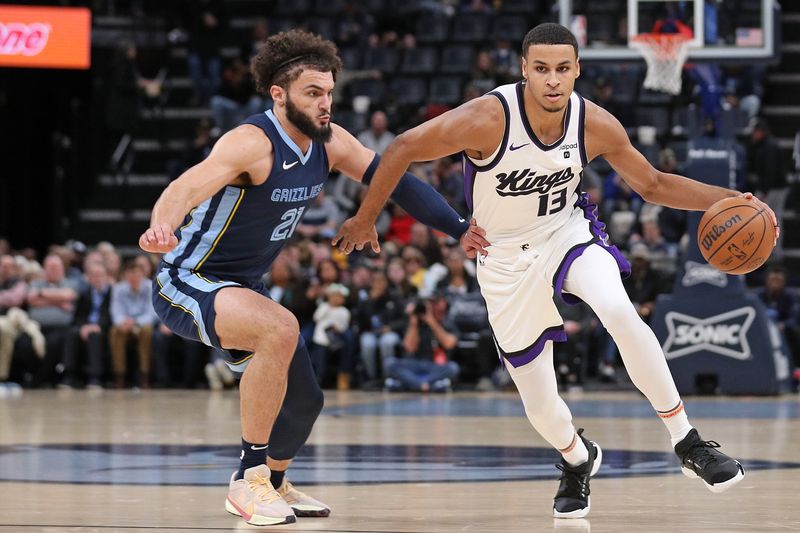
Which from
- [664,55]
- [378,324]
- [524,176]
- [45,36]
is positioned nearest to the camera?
[524,176]

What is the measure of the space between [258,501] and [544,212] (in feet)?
5.24

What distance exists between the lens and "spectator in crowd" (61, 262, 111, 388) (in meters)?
14.5

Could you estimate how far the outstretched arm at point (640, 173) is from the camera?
5582 millimetres

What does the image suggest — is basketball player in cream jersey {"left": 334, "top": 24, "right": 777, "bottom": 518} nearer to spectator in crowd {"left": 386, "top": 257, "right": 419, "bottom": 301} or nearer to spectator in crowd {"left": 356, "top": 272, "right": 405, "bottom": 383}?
spectator in crowd {"left": 356, "top": 272, "right": 405, "bottom": 383}

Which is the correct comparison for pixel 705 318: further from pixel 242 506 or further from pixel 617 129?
pixel 242 506

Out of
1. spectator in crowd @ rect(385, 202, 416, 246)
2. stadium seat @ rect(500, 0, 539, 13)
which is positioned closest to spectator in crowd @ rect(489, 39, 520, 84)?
stadium seat @ rect(500, 0, 539, 13)

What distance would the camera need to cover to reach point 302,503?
5.55m

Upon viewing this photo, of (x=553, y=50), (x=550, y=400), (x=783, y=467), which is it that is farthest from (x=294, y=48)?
(x=783, y=467)

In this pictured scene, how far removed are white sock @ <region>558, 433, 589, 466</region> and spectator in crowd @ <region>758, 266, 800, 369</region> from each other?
321 inches

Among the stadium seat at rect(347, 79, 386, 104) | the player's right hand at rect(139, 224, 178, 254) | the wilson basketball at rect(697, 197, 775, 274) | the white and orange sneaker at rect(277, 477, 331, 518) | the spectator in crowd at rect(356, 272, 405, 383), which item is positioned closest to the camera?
the player's right hand at rect(139, 224, 178, 254)

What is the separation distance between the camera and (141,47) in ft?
63.5

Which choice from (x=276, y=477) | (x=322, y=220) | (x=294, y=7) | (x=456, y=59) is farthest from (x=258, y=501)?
(x=294, y=7)

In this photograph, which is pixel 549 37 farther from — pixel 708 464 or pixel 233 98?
pixel 233 98

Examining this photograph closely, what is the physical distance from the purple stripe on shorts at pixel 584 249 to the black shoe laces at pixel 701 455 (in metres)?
0.74
